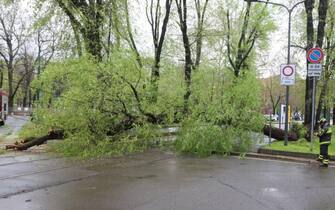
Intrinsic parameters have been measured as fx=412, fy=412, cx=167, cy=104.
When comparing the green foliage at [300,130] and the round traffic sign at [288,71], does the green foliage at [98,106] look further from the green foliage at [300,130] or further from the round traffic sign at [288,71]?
the green foliage at [300,130]

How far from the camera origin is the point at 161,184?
930 cm

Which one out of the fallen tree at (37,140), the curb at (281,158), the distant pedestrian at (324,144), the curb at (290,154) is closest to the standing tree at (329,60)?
the curb at (290,154)

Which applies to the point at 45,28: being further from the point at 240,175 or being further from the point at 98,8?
the point at 240,175

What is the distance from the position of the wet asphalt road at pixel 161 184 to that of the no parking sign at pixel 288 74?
3.75 m

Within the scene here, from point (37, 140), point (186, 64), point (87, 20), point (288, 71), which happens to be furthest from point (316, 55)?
point (37, 140)

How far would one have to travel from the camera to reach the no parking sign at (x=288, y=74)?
611 inches

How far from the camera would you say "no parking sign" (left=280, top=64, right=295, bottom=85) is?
15.5m

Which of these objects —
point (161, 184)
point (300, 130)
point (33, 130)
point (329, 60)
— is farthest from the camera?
point (329, 60)

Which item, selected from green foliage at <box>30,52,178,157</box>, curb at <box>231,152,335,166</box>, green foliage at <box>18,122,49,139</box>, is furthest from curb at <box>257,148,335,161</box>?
green foliage at <box>18,122,49,139</box>

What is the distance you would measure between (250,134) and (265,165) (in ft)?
10.2

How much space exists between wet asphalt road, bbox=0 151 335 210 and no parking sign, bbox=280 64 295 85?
3.75 metres

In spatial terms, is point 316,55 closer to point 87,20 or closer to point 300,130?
point 300,130

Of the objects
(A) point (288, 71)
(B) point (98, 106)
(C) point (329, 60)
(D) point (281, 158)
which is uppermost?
(C) point (329, 60)

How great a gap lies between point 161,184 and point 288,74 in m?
8.43
